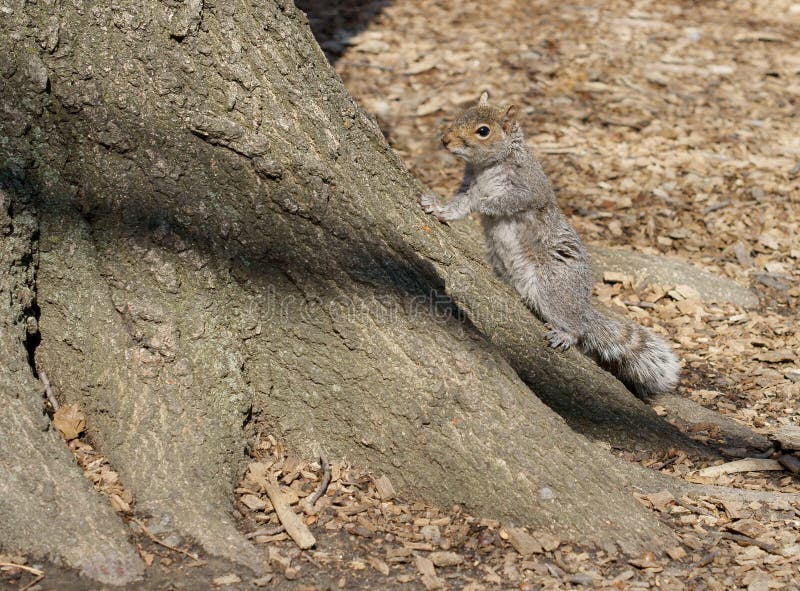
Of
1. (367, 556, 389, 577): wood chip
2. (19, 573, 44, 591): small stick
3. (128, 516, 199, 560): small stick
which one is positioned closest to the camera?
(19, 573, 44, 591): small stick

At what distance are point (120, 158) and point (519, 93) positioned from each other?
18.6 ft

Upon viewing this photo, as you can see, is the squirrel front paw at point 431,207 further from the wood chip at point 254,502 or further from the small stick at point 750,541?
the small stick at point 750,541

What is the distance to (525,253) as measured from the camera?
15.8 ft

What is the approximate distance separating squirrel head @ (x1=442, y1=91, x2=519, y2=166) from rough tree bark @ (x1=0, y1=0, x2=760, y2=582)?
1.45 metres

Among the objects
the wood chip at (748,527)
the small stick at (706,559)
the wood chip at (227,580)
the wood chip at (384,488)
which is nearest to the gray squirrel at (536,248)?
the wood chip at (748,527)

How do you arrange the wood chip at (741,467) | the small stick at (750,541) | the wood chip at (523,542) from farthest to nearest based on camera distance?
the wood chip at (741,467)
the small stick at (750,541)
the wood chip at (523,542)

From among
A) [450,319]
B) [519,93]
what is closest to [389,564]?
[450,319]

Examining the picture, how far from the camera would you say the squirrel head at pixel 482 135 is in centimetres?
488

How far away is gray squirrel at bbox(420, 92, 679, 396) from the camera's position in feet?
15.4

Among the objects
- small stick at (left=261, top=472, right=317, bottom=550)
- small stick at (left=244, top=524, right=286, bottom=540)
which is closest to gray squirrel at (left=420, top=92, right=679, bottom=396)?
small stick at (left=261, top=472, right=317, bottom=550)

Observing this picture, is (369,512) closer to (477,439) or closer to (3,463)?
(477,439)

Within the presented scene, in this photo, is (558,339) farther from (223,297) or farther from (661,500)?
(223,297)

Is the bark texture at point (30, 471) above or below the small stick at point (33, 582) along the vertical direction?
above

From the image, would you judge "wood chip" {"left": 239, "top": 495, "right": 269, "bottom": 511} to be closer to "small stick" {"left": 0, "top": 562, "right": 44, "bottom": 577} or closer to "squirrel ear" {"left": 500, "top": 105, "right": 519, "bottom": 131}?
"small stick" {"left": 0, "top": 562, "right": 44, "bottom": 577}
